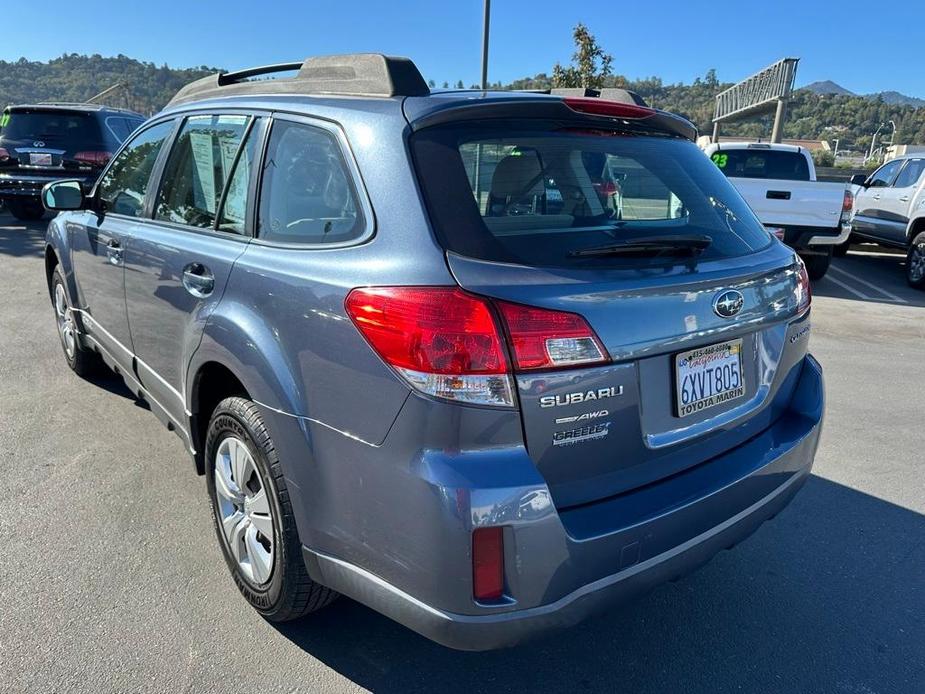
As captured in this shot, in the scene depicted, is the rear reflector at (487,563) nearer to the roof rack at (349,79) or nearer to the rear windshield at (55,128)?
the roof rack at (349,79)

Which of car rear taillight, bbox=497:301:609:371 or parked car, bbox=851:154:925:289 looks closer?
car rear taillight, bbox=497:301:609:371

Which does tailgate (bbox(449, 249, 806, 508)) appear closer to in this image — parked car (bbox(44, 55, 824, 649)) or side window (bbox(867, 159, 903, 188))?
parked car (bbox(44, 55, 824, 649))

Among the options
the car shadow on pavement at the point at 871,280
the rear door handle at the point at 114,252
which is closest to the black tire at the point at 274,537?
the rear door handle at the point at 114,252

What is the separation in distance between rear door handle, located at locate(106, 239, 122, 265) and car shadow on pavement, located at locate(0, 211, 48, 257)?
7.49 metres

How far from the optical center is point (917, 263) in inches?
386

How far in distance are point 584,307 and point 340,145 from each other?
919 mm

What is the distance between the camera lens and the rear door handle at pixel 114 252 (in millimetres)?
3410

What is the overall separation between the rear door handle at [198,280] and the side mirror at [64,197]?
1693mm

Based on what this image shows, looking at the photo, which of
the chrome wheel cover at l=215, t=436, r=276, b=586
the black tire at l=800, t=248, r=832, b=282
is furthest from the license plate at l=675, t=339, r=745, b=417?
the black tire at l=800, t=248, r=832, b=282

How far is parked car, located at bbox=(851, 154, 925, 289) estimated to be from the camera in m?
9.94

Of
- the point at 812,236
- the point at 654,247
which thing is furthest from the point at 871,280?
the point at 654,247

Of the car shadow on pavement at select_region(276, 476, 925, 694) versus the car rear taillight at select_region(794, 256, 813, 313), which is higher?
the car rear taillight at select_region(794, 256, 813, 313)

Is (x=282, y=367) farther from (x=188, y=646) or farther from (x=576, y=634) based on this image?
(x=576, y=634)

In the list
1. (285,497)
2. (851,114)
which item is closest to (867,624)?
(285,497)
